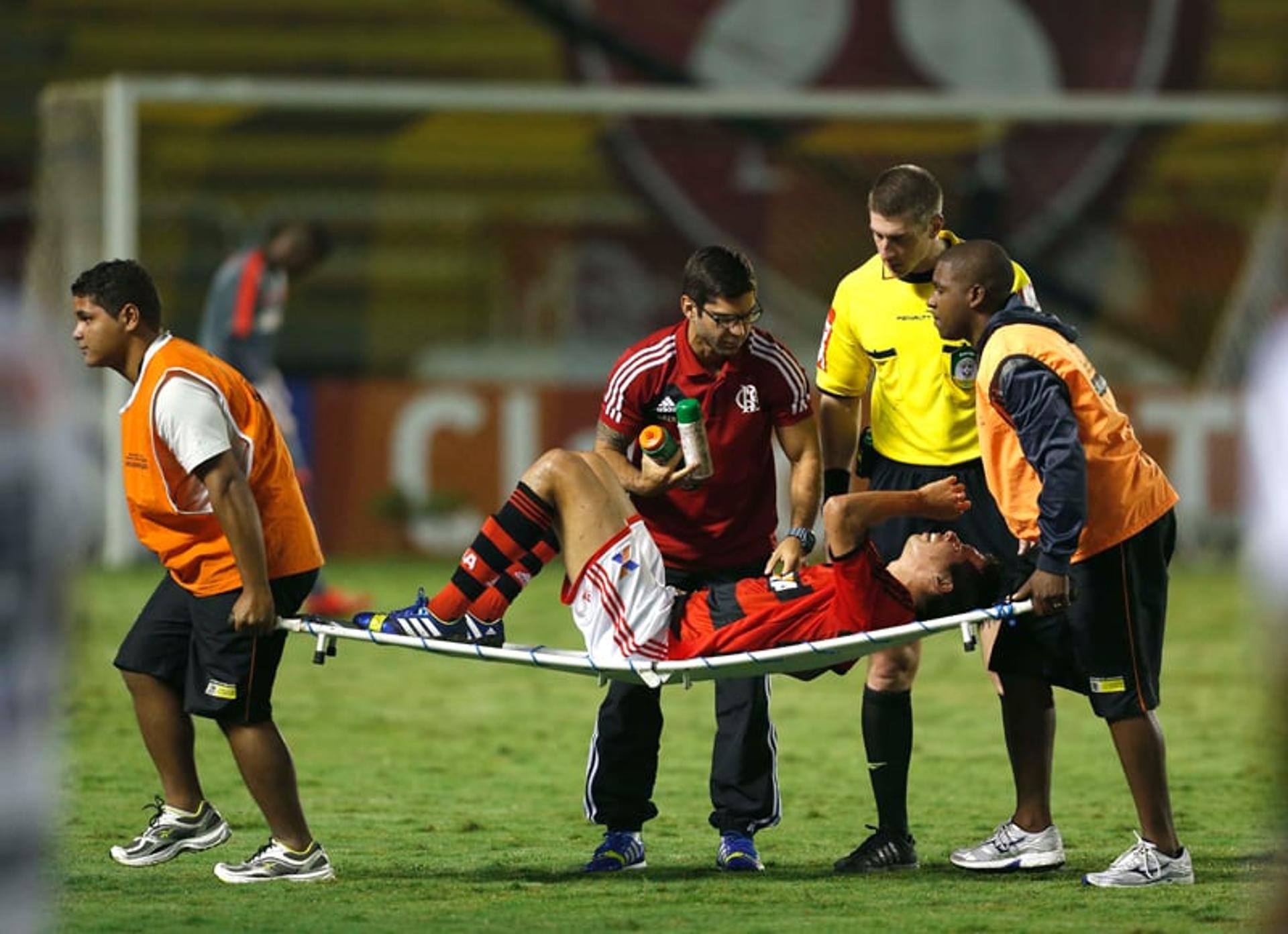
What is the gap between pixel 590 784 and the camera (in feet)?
20.7

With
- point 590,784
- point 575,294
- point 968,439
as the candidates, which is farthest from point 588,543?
point 575,294

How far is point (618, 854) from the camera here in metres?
6.17

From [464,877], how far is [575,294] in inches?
449

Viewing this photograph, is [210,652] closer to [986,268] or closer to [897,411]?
[897,411]

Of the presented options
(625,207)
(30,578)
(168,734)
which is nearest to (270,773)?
(168,734)

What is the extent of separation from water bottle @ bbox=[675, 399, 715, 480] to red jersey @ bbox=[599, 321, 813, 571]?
4.3 inches

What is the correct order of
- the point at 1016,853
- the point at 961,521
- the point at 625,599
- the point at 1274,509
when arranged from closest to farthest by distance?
the point at 1274,509
the point at 625,599
the point at 1016,853
the point at 961,521

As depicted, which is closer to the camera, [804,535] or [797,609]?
[797,609]

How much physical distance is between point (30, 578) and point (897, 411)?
14.7 feet

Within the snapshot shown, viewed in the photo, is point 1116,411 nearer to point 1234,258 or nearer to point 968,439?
point 968,439

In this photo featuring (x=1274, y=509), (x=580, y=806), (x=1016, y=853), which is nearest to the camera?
(x=1274, y=509)

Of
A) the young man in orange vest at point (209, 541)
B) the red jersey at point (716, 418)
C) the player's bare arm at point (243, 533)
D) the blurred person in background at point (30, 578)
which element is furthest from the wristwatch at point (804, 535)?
the blurred person in background at point (30, 578)

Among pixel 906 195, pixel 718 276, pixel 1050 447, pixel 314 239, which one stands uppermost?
pixel 314 239

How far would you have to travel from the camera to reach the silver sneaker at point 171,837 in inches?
241
